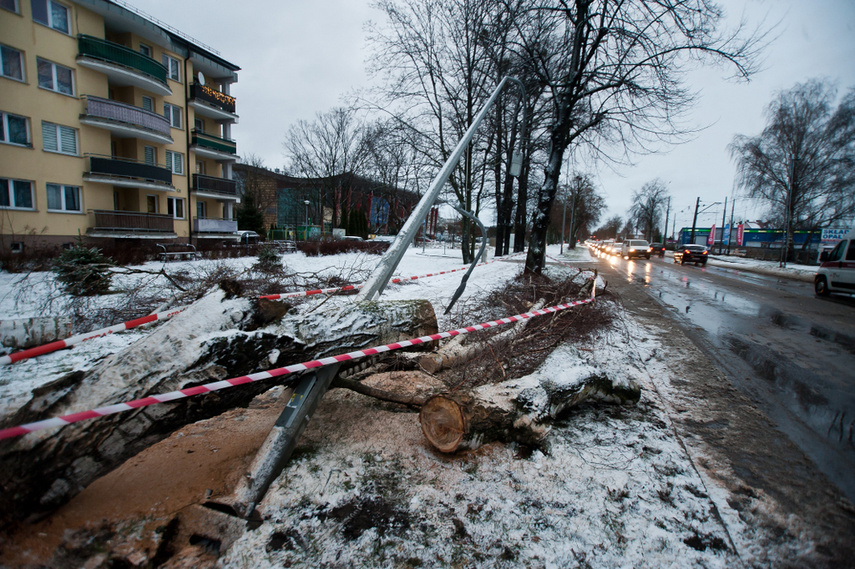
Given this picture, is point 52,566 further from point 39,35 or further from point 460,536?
point 39,35

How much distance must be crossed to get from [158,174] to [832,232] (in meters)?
50.3

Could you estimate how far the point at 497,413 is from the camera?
291 centimetres

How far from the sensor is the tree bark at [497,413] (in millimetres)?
2812

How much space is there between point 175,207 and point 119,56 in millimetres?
8030

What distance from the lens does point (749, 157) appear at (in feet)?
99.7

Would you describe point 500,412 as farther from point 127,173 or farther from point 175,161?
point 175,161

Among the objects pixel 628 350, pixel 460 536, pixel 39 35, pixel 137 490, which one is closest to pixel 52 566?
pixel 137 490

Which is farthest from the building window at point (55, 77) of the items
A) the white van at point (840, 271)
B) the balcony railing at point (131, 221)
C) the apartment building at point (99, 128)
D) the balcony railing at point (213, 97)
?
the white van at point (840, 271)

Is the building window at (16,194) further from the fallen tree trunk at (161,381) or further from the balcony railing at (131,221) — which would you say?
the fallen tree trunk at (161,381)

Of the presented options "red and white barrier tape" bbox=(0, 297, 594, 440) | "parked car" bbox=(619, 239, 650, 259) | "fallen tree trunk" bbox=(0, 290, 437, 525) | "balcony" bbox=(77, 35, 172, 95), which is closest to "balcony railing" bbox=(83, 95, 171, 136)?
"balcony" bbox=(77, 35, 172, 95)

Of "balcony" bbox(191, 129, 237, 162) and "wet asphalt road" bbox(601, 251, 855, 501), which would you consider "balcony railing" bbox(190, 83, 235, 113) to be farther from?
"wet asphalt road" bbox(601, 251, 855, 501)

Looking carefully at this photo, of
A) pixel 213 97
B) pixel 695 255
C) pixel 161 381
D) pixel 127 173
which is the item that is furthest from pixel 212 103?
pixel 695 255

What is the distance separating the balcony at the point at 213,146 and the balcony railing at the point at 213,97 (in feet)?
6.85

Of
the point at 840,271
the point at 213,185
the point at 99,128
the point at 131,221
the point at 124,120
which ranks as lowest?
the point at 840,271
